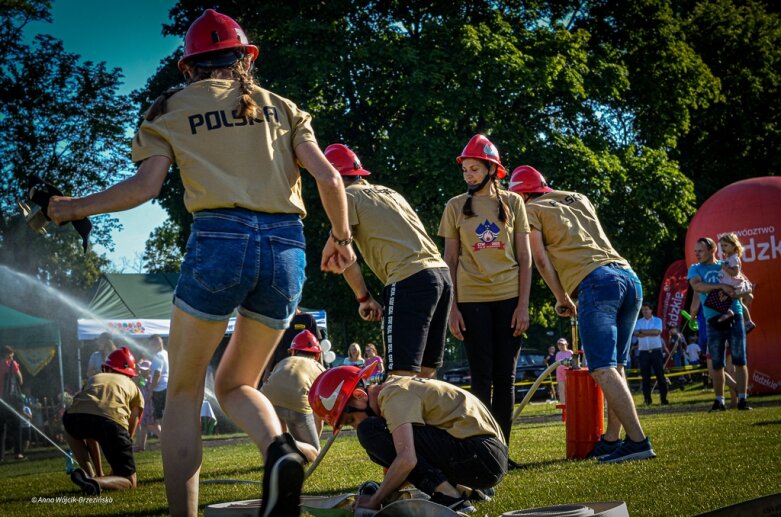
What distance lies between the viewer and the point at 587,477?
6.16m

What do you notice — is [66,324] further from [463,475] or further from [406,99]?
[463,475]

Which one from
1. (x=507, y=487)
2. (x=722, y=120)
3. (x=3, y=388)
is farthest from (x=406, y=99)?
(x=507, y=487)

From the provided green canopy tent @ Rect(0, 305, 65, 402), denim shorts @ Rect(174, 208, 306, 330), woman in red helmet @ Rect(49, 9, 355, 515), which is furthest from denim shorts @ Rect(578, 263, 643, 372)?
green canopy tent @ Rect(0, 305, 65, 402)

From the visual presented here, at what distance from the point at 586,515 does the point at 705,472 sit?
2.45 meters

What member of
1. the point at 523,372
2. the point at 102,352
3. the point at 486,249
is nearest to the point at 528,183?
the point at 486,249

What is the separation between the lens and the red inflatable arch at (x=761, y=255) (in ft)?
61.4

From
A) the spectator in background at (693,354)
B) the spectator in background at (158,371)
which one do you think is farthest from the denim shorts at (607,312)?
the spectator in background at (693,354)

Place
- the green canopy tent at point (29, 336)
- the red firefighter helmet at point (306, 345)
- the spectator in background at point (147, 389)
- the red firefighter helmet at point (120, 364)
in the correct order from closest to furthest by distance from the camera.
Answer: the red firefighter helmet at point (120, 364) → the red firefighter helmet at point (306, 345) → the green canopy tent at point (29, 336) → the spectator in background at point (147, 389)

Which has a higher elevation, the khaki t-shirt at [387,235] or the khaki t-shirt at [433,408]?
the khaki t-shirt at [387,235]

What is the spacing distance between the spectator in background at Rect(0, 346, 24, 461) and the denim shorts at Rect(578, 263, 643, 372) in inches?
534

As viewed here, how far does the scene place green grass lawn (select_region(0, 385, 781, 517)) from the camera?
16.7 ft

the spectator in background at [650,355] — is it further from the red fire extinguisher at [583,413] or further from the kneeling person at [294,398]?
the kneeling person at [294,398]

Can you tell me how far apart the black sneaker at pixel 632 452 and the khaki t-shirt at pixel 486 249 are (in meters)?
1.37

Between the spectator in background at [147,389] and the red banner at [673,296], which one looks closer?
the spectator in background at [147,389]
